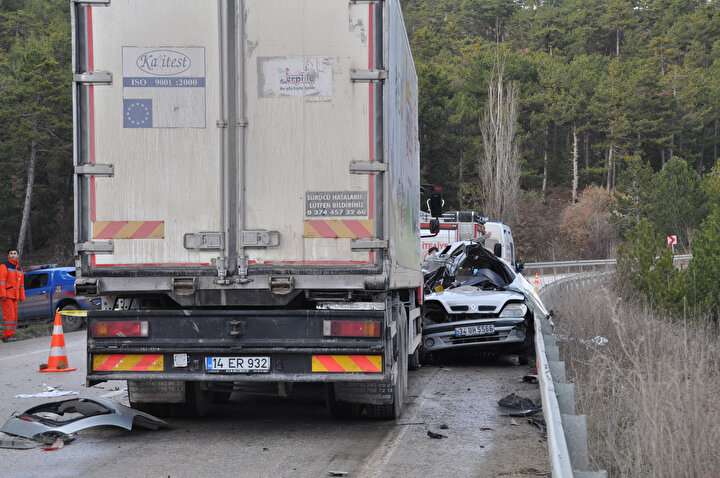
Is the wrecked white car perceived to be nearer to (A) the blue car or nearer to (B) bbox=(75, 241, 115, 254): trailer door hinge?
(B) bbox=(75, 241, 115, 254): trailer door hinge

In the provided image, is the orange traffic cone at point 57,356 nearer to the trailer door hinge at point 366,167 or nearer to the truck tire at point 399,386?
the truck tire at point 399,386

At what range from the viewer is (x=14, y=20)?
7550 centimetres

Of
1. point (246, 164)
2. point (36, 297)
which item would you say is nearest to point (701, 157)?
point (36, 297)

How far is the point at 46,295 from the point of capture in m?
19.9

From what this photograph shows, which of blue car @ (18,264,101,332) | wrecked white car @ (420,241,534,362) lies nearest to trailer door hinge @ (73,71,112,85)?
wrecked white car @ (420,241,534,362)

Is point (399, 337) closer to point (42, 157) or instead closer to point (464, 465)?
point (464, 465)

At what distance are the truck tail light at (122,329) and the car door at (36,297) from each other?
13984 mm

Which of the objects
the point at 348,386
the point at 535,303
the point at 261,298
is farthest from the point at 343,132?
the point at 535,303

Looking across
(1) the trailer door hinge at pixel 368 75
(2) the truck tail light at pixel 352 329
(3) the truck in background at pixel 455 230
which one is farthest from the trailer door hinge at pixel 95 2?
(3) the truck in background at pixel 455 230

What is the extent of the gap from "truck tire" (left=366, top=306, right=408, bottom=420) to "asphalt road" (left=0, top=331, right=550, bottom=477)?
0.29 ft

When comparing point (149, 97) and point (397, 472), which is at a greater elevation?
point (149, 97)

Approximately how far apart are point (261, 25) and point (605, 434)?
13.2 feet

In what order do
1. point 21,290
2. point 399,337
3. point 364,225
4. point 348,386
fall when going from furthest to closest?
point 21,290
point 399,337
point 348,386
point 364,225

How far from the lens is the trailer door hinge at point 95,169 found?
6629 millimetres
